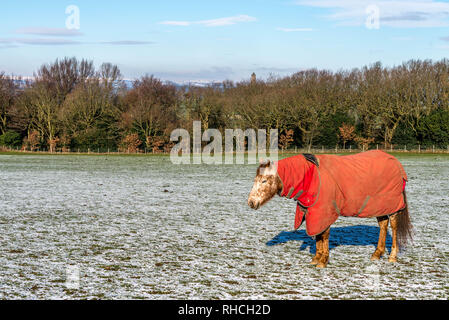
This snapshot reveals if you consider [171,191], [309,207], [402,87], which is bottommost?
[171,191]

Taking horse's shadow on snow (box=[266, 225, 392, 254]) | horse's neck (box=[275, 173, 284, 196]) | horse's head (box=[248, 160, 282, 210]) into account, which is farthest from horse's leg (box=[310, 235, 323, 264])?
horse's head (box=[248, 160, 282, 210])

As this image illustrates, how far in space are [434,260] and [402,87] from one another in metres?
68.4

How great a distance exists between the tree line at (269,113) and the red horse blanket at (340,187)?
2597 inches

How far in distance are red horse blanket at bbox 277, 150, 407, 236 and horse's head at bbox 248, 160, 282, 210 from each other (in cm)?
17

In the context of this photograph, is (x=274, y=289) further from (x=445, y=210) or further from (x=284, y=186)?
(x=445, y=210)

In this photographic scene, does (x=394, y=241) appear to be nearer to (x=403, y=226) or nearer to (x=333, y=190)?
(x=403, y=226)

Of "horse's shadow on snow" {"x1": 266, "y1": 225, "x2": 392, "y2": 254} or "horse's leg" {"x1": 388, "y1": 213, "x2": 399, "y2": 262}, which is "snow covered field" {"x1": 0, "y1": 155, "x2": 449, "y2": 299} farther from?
"horse's leg" {"x1": 388, "y1": 213, "x2": 399, "y2": 262}

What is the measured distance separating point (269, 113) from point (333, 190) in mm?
67126

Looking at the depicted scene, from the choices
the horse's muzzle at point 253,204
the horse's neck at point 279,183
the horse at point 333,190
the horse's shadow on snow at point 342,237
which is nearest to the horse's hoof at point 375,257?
the horse at point 333,190

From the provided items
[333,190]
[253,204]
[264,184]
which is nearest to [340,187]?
[333,190]

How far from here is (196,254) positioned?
1029 cm

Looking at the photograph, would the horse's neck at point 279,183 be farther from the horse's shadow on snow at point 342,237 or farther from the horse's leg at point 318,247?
the horse's shadow on snow at point 342,237
